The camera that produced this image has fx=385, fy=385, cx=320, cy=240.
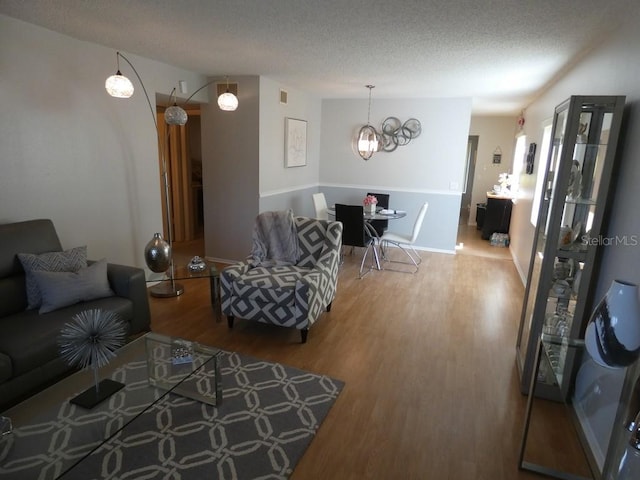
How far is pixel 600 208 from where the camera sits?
217cm

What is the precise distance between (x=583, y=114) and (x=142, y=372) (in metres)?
2.88

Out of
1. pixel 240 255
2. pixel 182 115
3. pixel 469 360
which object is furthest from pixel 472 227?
pixel 182 115

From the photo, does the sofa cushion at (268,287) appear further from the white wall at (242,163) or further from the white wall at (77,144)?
the white wall at (242,163)

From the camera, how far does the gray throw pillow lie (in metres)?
2.52

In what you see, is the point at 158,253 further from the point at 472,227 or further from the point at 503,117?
the point at 503,117

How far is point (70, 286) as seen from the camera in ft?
8.50

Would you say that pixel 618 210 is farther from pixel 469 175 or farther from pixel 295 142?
pixel 469 175

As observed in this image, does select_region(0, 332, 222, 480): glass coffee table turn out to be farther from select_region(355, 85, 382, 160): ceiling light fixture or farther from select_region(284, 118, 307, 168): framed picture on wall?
select_region(355, 85, 382, 160): ceiling light fixture

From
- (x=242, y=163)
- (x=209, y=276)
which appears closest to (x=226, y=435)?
(x=209, y=276)

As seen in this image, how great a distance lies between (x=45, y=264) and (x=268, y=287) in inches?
60.9

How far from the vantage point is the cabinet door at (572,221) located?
2.15 metres

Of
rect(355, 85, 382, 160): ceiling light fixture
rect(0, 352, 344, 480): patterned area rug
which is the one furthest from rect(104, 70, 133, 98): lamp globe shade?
rect(355, 85, 382, 160): ceiling light fixture

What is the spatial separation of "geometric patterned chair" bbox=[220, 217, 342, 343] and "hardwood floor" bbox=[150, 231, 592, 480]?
21 centimetres

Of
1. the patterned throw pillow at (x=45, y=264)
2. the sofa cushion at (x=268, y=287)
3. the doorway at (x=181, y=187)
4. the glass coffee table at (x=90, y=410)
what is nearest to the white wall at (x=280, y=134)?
the doorway at (x=181, y=187)
